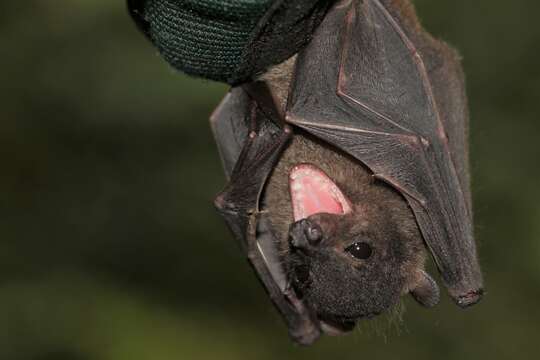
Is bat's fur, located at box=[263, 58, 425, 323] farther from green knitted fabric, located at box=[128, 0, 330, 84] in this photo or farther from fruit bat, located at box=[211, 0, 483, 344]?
green knitted fabric, located at box=[128, 0, 330, 84]

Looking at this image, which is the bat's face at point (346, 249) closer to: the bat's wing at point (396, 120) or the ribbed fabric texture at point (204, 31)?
the bat's wing at point (396, 120)

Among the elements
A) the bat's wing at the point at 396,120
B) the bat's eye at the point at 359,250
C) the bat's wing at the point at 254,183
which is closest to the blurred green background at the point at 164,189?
the bat's wing at the point at 254,183

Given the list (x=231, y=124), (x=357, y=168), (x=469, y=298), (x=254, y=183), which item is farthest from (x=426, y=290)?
(x=231, y=124)

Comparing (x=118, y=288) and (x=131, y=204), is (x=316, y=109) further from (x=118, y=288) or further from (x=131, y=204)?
(x=131, y=204)

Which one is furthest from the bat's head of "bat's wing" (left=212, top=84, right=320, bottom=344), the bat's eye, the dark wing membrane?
the dark wing membrane

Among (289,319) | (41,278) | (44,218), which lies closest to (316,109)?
(289,319)

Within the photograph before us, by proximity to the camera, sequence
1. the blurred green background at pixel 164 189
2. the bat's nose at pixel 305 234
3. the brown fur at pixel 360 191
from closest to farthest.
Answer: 1. the bat's nose at pixel 305 234
2. the brown fur at pixel 360 191
3. the blurred green background at pixel 164 189
